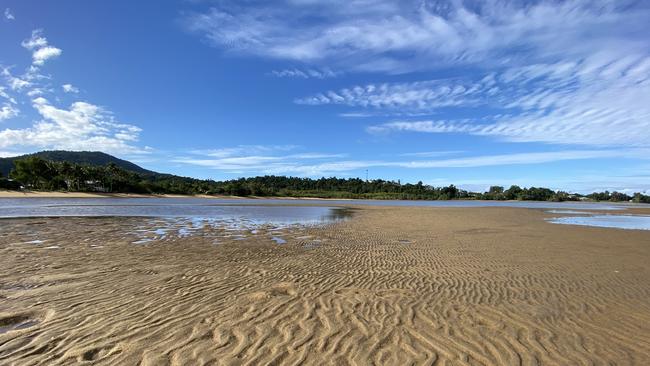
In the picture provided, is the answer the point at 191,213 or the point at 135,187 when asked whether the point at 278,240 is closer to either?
the point at 191,213

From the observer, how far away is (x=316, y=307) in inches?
300

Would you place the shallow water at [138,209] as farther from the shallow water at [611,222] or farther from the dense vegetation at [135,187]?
the dense vegetation at [135,187]

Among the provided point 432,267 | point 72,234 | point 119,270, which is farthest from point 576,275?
point 72,234

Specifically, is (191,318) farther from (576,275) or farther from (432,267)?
(576,275)

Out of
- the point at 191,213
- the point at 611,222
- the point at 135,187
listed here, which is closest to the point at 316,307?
the point at 191,213

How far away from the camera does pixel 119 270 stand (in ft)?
35.2

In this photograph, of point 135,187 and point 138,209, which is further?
point 135,187

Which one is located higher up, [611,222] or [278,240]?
[611,222]

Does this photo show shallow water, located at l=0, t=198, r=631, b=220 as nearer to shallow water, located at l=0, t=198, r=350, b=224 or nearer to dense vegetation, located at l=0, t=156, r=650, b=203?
shallow water, located at l=0, t=198, r=350, b=224

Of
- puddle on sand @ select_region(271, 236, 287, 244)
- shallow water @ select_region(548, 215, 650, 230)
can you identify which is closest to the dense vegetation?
puddle on sand @ select_region(271, 236, 287, 244)

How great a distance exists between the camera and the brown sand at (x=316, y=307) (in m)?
5.41

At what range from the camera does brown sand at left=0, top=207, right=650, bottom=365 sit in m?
5.41

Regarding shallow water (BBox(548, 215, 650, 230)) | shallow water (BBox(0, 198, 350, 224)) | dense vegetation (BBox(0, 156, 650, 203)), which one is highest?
dense vegetation (BBox(0, 156, 650, 203))

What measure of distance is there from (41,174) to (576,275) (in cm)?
12954
